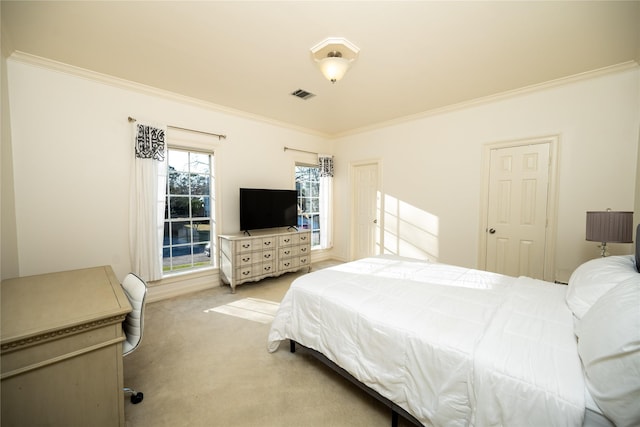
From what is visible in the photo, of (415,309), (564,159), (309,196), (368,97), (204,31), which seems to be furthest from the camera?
(309,196)

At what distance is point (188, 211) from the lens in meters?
3.50

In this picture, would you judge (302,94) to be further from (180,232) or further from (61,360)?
(61,360)

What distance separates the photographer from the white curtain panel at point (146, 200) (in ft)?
9.55

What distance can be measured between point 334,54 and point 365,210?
303 cm

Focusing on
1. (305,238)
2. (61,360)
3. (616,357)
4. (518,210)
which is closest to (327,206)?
(305,238)

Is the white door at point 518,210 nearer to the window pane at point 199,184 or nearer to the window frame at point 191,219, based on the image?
the window frame at point 191,219

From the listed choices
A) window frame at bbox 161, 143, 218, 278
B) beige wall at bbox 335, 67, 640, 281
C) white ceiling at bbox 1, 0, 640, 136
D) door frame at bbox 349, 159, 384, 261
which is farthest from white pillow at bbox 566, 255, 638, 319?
window frame at bbox 161, 143, 218, 278

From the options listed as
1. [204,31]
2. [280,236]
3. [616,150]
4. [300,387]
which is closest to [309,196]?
[280,236]

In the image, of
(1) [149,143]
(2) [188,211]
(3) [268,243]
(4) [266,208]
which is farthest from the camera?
(4) [266,208]

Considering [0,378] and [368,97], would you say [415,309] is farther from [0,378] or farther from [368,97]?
[368,97]

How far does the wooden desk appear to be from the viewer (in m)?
1.06

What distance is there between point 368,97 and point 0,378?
147 inches

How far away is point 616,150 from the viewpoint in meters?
2.52

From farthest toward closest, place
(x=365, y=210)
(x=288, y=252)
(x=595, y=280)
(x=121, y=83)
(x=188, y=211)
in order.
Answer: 1. (x=365, y=210)
2. (x=288, y=252)
3. (x=188, y=211)
4. (x=121, y=83)
5. (x=595, y=280)
